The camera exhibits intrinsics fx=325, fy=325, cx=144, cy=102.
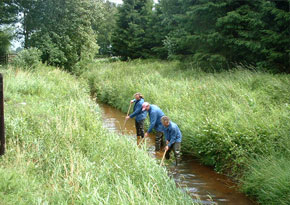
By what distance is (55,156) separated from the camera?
7242mm

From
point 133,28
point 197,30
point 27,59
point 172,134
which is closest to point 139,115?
point 172,134

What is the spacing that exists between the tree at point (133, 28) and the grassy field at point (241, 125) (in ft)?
86.8

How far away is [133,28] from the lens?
42344 millimetres

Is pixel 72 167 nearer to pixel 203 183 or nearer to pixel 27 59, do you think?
pixel 203 183

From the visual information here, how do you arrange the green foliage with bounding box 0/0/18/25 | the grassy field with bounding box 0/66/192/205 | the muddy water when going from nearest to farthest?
the grassy field with bounding box 0/66/192/205 → the muddy water → the green foliage with bounding box 0/0/18/25

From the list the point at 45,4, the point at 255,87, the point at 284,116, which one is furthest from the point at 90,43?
the point at 284,116

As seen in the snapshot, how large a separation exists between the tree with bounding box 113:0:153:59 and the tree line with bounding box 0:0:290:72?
13.1ft

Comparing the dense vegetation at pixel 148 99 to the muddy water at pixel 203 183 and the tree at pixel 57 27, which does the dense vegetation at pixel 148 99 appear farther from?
the muddy water at pixel 203 183

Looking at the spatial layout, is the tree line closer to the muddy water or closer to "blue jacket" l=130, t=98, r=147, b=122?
"blue jacket" l=130, t=98, r=147, b=122

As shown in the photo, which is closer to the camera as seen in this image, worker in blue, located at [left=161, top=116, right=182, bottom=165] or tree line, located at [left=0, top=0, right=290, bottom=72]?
worker in blue, located at [left=161, top=116, right=182, bottom=165]


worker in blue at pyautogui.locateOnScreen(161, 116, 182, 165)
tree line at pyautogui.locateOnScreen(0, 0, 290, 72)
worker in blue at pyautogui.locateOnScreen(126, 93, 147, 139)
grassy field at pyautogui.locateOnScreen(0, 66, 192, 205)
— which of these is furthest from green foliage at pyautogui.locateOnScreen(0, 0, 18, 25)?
worker in blue at pyautogui.locateOnScreen(161, 116, 182, 165)

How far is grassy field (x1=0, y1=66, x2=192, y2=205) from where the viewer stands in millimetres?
5488

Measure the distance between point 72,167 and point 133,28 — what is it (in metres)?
38.0

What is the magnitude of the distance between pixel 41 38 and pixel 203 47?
12.1 metres
